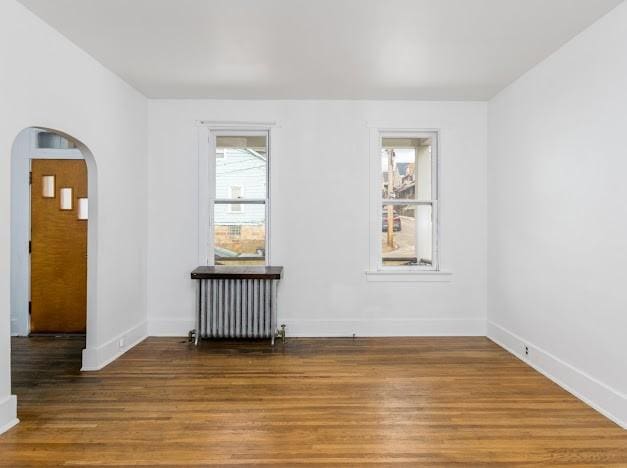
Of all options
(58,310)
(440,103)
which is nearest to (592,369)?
(440,103)

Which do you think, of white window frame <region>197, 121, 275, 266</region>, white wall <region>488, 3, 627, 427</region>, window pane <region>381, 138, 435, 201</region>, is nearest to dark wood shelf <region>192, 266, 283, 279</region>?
white window frame <region>197, 121, 275, 266</region>

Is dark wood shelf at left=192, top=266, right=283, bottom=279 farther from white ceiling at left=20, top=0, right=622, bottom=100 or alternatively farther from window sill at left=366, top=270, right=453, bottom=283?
white ceiling at left=20, top=0, right=622, bottom=100

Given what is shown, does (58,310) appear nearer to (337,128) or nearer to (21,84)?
(21,84)

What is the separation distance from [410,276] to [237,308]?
2077mm

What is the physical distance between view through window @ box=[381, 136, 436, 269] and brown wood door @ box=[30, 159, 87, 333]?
3.70 meters

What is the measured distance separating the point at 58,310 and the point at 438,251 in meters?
4.65

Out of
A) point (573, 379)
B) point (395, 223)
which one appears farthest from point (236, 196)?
point (573, 379)

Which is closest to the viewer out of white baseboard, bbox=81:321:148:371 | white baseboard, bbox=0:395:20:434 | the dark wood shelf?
white baseboard, bbox=0:395:20:434

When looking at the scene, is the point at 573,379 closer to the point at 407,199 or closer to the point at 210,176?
the point at 407,199

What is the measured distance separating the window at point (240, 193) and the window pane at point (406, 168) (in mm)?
1510

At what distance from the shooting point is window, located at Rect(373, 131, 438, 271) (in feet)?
17.4

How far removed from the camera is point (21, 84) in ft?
9.53

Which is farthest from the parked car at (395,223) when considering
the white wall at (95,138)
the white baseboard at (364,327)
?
the white wall at (95,138)

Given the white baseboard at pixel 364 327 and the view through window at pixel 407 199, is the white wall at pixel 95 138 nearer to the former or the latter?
the white baseboard at pixel 364 327
